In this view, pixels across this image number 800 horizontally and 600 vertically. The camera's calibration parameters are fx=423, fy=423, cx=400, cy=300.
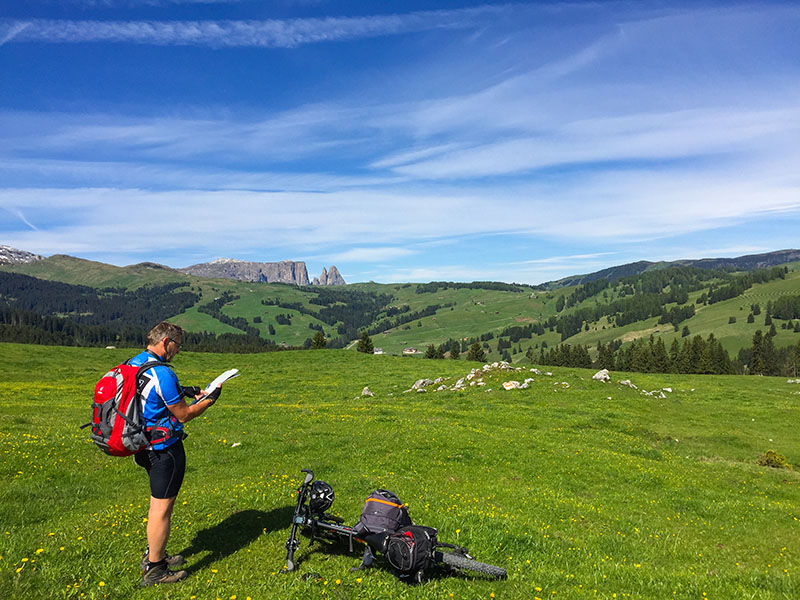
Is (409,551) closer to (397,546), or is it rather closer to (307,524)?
(397,546)

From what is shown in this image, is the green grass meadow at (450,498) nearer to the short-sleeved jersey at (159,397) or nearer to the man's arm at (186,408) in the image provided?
the short-sleeved jersey at (159,397)

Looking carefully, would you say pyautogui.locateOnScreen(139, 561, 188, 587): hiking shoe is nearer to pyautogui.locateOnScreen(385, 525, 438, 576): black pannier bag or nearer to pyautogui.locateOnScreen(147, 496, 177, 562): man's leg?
pyautogui.locateOnScreen(147, 496, 177, 562): man's leg

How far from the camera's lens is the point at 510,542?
10.8 meters

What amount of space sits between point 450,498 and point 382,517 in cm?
613

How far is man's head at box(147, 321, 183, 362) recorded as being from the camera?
7.68m

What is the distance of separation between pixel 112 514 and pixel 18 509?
3.06 meters

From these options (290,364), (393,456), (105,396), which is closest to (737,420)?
(393,456)

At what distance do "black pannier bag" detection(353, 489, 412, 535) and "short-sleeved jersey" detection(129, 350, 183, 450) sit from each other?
4.14m

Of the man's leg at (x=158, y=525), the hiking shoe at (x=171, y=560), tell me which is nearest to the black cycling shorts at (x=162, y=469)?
the man's leg at (x=158, y=525)

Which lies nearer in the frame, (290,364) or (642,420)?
(642,420)

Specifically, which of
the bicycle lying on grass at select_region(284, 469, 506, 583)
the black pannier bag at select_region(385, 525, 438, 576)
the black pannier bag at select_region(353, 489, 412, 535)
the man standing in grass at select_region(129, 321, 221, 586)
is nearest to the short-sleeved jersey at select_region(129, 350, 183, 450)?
the man standing in grass at select_region(129, 321, 221, 586)

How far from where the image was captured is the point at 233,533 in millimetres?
9969

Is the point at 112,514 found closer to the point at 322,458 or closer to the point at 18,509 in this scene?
the point at 18,509

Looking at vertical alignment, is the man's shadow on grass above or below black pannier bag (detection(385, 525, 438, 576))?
below
